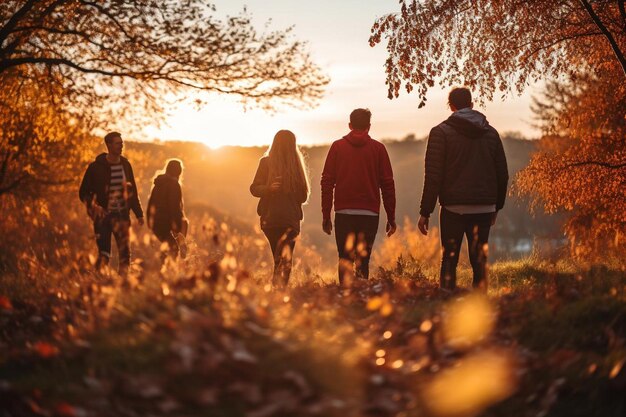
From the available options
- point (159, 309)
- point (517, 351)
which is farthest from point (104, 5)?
point (517, 351)

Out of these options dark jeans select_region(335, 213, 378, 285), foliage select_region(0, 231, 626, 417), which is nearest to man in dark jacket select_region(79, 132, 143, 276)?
dark jeans select_region(335, 213, 378, 285)

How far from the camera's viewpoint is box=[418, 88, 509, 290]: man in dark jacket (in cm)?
842

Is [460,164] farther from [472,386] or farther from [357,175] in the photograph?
[472,386]

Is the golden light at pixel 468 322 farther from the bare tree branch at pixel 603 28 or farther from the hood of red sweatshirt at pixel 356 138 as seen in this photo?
the bare tree branch at pixel 603 28

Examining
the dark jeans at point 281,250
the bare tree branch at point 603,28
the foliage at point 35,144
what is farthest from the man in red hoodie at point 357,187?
the foliage at point 35,144

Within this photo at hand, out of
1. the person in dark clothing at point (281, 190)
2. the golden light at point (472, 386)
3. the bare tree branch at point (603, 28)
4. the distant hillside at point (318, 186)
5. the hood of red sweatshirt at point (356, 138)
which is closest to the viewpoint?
the golden light at point (472, 386)

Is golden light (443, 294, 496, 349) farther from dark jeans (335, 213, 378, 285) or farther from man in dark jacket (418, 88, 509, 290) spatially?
dark jeans (335, 213, 378, 285)

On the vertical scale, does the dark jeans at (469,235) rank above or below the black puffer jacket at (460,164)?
below

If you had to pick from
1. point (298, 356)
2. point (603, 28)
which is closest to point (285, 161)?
point (298, 356)

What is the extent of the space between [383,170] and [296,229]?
55.7 inches

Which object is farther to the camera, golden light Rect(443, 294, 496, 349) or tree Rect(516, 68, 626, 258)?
tree Rect(516, 68, 626, 258)

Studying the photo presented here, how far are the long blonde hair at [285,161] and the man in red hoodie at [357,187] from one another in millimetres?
415

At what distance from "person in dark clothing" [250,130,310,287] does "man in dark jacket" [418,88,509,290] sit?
2.08 m

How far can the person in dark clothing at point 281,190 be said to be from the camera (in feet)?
32.7
